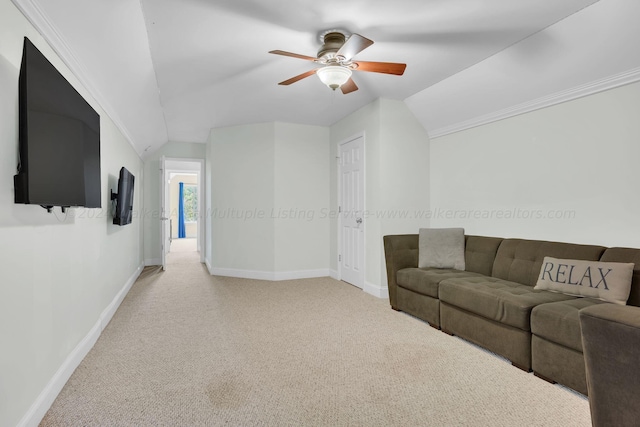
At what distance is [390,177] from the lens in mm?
4340

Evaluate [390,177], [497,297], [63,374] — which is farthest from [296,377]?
[390,177]

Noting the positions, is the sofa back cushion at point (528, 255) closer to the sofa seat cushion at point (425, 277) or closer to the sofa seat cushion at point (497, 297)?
the sofa seat cushion at point (497, 297)

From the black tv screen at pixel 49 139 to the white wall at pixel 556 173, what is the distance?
3.67 metres

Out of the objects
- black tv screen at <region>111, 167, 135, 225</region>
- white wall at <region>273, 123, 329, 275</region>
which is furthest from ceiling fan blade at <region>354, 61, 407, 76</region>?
white wall at <region>273, 123, 329, 275</region>

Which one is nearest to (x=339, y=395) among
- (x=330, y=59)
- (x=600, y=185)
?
(x=330, y=59)

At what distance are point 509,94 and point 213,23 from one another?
9.00ft

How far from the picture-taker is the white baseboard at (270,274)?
5.36 metres

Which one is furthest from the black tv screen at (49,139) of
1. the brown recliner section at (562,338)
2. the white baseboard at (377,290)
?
the white baseboard at (377,290)

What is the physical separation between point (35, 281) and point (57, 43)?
1.38 m

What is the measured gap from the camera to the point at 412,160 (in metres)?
4.48

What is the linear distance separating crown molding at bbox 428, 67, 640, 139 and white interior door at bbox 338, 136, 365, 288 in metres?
1.25

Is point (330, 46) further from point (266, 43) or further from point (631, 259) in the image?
point (631, 259)

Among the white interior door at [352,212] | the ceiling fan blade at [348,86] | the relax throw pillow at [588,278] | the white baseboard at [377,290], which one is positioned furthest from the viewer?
the white interior door at [352,212]

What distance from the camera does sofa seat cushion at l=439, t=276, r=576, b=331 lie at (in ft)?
7.74
